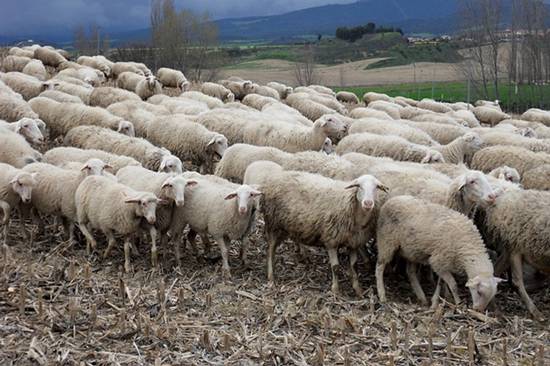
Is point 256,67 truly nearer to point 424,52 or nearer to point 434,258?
point 424,52

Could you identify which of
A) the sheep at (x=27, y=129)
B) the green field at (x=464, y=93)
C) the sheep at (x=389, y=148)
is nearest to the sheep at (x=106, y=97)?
the sheep at (x=27, y=129)

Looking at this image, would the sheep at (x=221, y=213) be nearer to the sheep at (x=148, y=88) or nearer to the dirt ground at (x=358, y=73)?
the sheep at (x=148, y=88)

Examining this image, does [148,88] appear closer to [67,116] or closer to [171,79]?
[171,79]

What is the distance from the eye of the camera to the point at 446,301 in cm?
718

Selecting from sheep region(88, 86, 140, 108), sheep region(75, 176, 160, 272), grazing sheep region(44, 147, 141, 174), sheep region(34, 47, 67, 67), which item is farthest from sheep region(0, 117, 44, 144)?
sheep region(34, 47, 67, 67)

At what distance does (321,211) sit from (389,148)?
3944mm

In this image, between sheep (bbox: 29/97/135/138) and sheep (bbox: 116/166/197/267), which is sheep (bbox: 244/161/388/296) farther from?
sheep (bbox: 29/97/135/138)

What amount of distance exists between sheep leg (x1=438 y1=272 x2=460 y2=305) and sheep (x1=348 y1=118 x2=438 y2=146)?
5.92 m

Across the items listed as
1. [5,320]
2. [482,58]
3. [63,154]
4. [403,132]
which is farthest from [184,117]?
[482,58]

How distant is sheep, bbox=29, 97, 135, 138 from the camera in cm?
1341

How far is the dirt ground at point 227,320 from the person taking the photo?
5.91 meters

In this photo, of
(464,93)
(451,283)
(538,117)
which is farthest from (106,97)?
(464,93)

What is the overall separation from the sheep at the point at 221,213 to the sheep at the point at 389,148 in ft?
12.0

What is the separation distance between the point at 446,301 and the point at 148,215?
11.8ft
